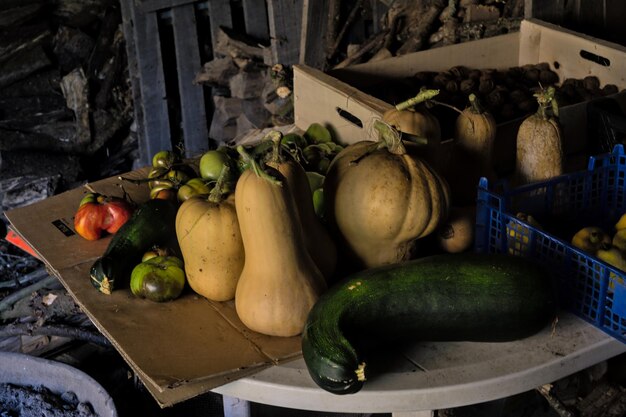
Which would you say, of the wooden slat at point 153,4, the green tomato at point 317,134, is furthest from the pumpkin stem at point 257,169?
the wooden slat at point 153,4

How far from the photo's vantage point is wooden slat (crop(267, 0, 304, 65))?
4586 millimetres

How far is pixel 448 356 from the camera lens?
1.85 metres

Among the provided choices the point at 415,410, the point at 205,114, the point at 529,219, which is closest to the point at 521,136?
the point at 529,219

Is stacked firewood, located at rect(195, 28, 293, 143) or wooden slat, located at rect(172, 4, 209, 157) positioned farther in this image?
wooden slat, located at rect(172, 4, 209, 157)

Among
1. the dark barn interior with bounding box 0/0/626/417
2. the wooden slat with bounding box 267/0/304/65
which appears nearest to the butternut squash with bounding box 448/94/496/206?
the dark barn interior with bounding box 0/0/626/417

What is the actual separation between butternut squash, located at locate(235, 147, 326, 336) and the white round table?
4.6 inches

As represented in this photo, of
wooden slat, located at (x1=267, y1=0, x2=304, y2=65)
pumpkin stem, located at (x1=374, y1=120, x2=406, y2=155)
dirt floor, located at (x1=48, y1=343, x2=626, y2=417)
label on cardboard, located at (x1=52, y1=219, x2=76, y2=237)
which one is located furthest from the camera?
wooden slat, located at (x1=267, y1=0, x2=304, y2=65)

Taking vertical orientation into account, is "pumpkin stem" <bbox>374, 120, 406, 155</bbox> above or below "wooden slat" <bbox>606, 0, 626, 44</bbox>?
above

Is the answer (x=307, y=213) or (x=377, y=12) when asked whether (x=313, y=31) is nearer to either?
(x=377, y=12)

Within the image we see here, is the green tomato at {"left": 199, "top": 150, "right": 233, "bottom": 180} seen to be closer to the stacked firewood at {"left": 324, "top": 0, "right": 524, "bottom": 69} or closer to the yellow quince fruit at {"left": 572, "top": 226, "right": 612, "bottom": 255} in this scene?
the yellow quince fruit at {"left": 572, "top": 226, "right": 612, "bottom": 255}

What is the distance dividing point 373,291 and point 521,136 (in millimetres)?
739

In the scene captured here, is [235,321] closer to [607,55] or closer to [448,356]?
[448,356]

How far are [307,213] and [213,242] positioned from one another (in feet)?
0.76

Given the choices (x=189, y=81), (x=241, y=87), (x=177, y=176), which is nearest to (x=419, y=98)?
(x=177, y=176)
